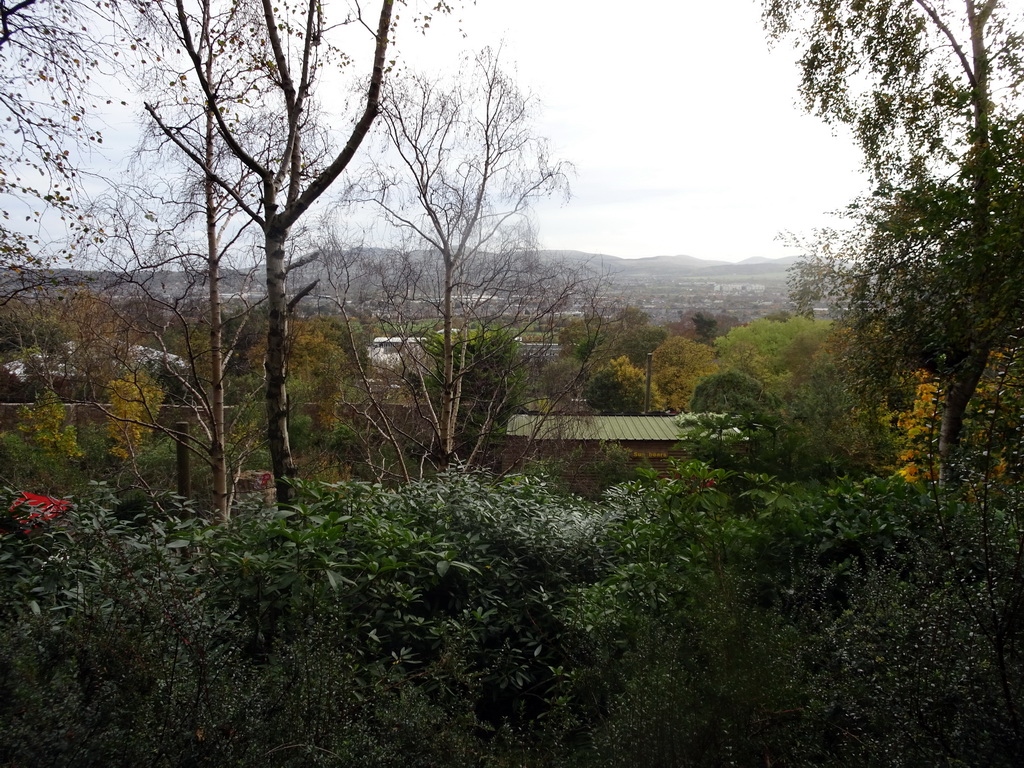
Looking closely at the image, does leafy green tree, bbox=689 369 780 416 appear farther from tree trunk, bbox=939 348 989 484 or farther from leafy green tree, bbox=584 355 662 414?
tree trunk, bbox=939 348 989 484

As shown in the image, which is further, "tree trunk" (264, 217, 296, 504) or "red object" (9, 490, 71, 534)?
"tree trunk" (264, 217, 296, 504)

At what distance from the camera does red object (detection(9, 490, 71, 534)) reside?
9.11ft

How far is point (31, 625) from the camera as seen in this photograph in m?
1.69

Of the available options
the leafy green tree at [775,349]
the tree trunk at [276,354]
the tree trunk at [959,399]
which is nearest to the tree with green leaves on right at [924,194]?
the tree trunk at [959,399]

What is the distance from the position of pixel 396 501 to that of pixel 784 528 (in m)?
1.95

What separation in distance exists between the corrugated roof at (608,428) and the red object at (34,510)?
346 inches

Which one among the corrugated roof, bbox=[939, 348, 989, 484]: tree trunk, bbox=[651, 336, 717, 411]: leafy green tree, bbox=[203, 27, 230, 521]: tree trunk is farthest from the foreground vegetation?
bbox=[651, 336, 717, 411]: leafy green tree

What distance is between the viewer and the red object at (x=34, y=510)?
2.78 meters

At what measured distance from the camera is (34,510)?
2.82 metres

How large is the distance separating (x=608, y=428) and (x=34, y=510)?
14424 millimetres

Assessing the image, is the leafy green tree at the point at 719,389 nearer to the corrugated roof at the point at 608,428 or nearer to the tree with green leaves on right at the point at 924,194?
the corrugated roof at the point at 608,428

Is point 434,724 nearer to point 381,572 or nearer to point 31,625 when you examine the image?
point 381,572

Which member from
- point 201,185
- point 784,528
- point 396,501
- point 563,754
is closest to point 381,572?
point 396,501

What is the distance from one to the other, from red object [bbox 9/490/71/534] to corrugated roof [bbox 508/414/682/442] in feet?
28.8
